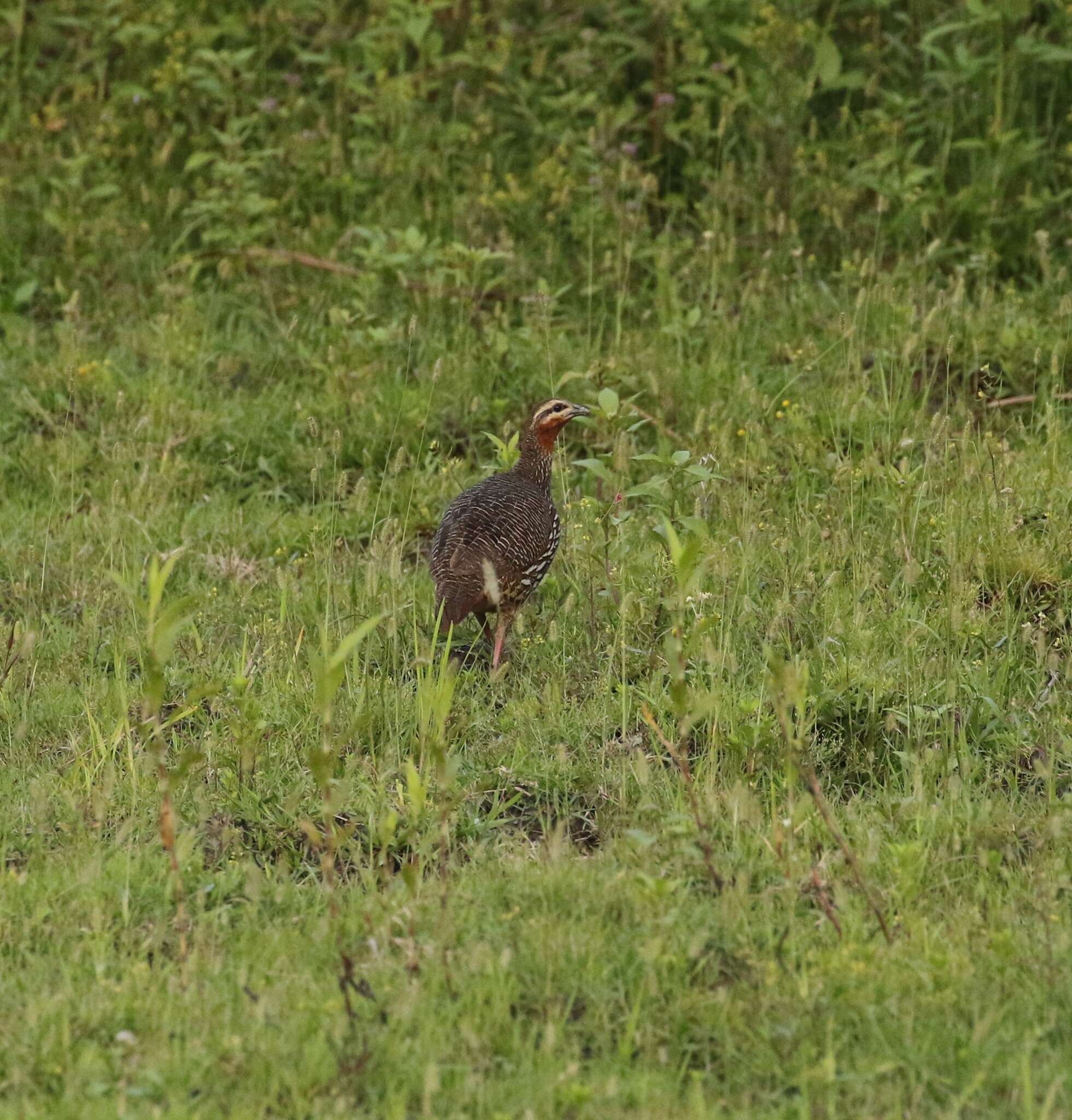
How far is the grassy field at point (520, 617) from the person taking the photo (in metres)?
3.58

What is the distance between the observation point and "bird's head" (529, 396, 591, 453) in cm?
654

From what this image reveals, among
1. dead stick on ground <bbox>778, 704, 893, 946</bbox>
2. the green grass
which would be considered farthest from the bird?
dead stick on ground <bbox>778, 704, 893, 946</bbox>

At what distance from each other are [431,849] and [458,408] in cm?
346

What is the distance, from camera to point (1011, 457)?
6594 mm

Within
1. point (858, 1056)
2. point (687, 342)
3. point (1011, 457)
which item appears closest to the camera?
point (858, 1056)

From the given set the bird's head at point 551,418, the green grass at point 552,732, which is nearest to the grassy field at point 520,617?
the green grass at point 552,732

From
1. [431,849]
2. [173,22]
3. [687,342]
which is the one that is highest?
[173,22]

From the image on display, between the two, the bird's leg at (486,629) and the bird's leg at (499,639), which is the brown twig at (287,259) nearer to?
the bird's leg at (486,629)

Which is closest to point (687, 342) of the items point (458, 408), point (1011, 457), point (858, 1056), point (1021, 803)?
point (458, 408)

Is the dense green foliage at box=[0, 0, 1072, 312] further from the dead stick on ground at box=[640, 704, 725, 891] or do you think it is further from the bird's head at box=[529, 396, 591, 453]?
the dead stick on ground at box=[640, 704, 725, 891]

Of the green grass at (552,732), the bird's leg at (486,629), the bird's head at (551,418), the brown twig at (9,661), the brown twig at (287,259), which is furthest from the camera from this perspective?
the brown twig at (287,259)

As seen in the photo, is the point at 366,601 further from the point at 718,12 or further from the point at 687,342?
the point at 718,12

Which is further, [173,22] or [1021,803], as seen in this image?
[173,22]

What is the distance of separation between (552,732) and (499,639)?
63 cm
